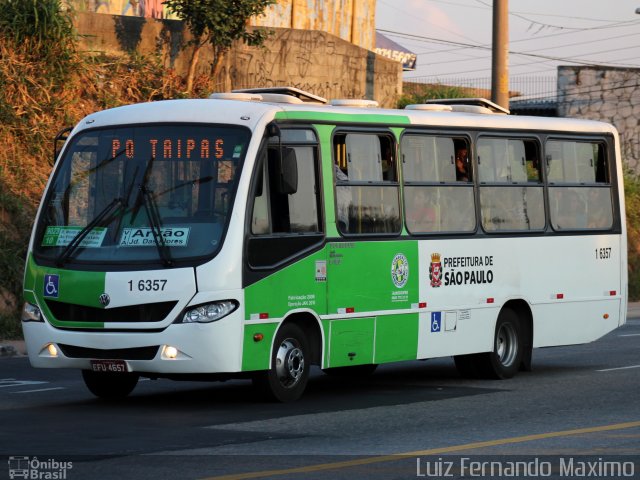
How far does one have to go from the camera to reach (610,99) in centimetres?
4456

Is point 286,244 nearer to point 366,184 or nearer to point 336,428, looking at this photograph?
point 366,184

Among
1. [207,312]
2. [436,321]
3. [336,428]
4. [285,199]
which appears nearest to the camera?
[336,428]

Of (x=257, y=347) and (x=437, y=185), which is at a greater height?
(x=437, y=185)

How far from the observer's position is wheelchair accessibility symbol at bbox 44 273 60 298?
1367 centimetres

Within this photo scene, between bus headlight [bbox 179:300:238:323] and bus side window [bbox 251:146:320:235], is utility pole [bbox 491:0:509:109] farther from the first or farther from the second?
bus headlight [bbox 179:300:238:323]

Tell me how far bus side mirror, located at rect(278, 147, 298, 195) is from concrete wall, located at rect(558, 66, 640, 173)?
3139 centimetres

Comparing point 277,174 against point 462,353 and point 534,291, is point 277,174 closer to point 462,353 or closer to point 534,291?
point 462,353

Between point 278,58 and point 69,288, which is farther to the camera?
point 278,58

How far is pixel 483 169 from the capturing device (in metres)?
17.0

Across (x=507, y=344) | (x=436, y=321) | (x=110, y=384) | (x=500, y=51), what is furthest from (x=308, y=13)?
(x=110, y=384)

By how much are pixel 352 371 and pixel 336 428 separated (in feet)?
17.8

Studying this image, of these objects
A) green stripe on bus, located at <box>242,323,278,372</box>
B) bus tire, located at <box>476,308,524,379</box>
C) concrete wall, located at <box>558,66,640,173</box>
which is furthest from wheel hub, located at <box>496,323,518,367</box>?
concrete wall, located at <box>558,66,640,173</box>

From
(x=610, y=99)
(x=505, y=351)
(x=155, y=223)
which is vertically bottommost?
(x=505, y=351)

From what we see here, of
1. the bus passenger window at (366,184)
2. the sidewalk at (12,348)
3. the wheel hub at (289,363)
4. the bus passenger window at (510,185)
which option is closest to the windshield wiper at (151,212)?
the wheel hub at (289,363)
